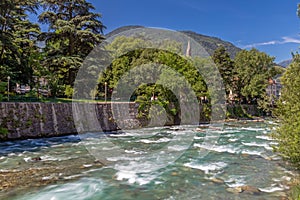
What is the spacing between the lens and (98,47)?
25.0 m

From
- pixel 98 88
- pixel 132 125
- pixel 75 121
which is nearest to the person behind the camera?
pixel 75 121

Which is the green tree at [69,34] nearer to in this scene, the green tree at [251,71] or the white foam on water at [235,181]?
the white foam on water at [235,181]

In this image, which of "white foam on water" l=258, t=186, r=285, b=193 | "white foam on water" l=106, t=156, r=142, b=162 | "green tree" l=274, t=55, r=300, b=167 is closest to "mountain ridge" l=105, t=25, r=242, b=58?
"white foam on water" l=106, t=156, r=142, b=162

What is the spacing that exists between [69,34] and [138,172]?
19.0 metres

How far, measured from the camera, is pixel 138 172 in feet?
27.3

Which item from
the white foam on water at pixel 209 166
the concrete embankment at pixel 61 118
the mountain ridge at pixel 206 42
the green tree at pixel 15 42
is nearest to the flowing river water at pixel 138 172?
the white foam on water at pixel 209 166

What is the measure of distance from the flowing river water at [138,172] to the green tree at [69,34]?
12.0m

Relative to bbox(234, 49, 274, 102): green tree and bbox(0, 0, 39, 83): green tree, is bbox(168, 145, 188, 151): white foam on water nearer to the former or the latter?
bbox(0, 0, 39, 83): green tree

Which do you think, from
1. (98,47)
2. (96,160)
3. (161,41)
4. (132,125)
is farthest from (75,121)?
(161,41)

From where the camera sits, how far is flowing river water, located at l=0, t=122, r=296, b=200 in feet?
21.1

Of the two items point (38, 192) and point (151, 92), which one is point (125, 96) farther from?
point (38, 192)

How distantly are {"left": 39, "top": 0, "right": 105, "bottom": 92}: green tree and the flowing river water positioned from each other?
12.0 metres

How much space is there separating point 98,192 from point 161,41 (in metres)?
33.3

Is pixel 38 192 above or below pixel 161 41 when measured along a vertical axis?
below
